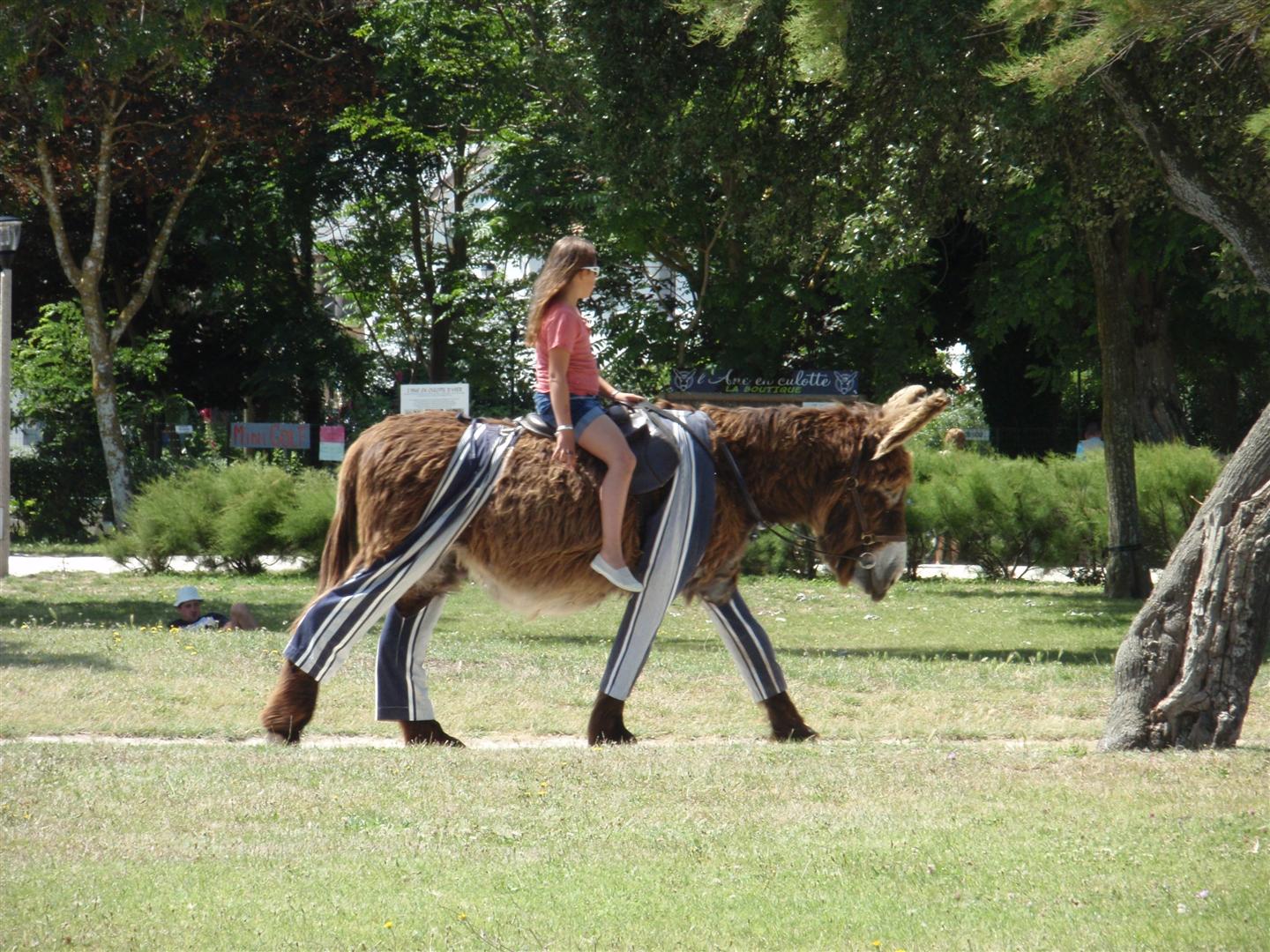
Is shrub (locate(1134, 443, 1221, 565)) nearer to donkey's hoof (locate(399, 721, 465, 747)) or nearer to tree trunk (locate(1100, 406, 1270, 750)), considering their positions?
tree trunk (locate(1100, 406, 1270, 750))

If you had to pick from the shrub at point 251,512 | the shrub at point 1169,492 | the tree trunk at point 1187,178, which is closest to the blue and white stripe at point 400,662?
the tree trunk at point 1187,178

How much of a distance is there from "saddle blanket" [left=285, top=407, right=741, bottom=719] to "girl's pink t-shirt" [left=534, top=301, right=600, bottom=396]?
1.19ft

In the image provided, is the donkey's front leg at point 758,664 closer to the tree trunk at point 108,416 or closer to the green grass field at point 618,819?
the green grass field at point 618,819

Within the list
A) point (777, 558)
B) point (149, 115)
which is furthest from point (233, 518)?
point (149, 115)

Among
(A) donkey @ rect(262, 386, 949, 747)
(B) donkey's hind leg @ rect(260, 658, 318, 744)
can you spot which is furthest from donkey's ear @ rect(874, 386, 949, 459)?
(B) donkey's hind leg @ rect(260, 658, 318, 744)

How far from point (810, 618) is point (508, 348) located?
17.3 m

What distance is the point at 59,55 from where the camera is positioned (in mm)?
21156

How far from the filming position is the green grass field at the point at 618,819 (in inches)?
165

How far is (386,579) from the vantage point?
7.06 m

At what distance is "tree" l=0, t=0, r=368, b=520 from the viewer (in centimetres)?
2139

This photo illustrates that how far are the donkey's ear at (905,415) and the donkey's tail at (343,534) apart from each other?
257 cm

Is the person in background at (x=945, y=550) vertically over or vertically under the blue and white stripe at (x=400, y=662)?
under

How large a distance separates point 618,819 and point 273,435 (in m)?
23.6

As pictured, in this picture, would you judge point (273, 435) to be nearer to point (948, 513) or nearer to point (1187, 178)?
point (948, 513)
